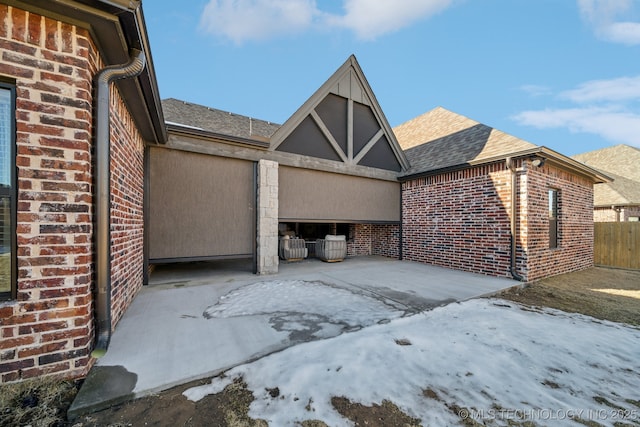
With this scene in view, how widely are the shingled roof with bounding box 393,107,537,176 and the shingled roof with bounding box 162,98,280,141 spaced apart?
5504 mm

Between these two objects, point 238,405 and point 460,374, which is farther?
point 460,374

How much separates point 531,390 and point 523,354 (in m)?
0.66

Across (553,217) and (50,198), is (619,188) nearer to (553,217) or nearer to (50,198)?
(553,217)

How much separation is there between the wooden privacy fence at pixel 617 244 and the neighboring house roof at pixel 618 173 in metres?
6.32

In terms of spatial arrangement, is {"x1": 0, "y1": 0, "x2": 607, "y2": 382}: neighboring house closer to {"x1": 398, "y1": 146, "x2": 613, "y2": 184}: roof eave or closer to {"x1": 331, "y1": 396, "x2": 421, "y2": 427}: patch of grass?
{"x1": 398, "y1": 146, "x2": 613, "y2": 184}: roof eave

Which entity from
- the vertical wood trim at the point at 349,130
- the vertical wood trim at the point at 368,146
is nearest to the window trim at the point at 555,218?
the vertical wood trim at the point at 368,146

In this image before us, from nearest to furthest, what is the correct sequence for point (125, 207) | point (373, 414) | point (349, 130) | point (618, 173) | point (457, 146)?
point (373, 414), point (125, 207), point (349, 130), point (457, 146), point (618, 173)

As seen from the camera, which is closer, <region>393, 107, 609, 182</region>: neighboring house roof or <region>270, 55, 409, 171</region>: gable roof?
<region>393, 107, 609, 182</region>: neighboring house roof

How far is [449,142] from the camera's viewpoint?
877 cm

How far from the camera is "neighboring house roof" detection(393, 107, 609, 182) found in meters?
6.23

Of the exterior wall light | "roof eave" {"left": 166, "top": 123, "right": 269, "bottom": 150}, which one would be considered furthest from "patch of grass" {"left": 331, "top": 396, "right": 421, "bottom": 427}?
the exterior wall light

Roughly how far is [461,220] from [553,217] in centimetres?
273

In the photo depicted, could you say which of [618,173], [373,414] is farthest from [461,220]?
[618,173]

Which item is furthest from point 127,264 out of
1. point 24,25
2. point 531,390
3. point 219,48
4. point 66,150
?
point 219,48
